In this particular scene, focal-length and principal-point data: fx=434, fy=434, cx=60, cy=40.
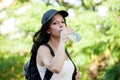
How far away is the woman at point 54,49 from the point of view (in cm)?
281

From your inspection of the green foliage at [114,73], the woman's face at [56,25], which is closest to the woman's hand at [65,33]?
the woman's face at [56,25]

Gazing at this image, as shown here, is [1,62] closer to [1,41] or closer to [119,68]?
[1,41]

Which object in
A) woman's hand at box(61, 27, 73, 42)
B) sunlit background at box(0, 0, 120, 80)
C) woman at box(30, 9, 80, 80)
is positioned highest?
woman's hand at box(61, 27, 73, 42)

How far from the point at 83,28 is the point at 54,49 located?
4.23m

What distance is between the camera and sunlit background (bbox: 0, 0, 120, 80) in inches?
272

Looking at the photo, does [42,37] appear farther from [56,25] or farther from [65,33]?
[65,33]

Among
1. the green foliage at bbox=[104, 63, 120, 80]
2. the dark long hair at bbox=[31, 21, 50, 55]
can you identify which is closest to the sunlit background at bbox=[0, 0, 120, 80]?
the green foliage at bbox=[104, 63, 120, 80]

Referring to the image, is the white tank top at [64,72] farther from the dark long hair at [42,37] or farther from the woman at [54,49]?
the dark long hair at [42,37]

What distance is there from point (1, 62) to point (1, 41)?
1.57 feet

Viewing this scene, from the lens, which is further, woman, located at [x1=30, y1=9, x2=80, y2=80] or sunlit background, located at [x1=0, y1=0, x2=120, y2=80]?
sunlit background, located at [x1=0, y1=0, x2=120, y2=80]

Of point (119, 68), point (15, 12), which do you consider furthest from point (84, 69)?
point (119, 68)

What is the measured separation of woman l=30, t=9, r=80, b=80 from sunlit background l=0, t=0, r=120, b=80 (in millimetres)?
3625

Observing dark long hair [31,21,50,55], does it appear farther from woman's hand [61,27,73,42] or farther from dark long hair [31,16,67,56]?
woman's hand [61,27,73,42]

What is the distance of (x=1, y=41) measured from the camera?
351 inches
